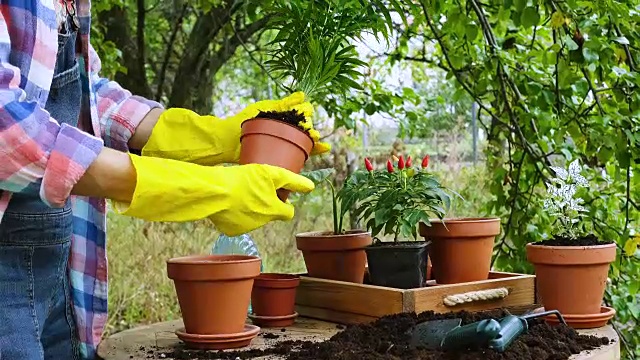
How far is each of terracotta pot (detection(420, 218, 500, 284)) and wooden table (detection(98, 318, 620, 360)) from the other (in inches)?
10.0

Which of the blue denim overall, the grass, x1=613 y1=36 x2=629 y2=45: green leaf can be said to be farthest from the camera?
the grass

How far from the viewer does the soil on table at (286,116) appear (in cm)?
148

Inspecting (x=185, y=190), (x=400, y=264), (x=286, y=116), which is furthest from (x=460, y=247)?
(x=185, y=190)

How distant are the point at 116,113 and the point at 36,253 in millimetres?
420

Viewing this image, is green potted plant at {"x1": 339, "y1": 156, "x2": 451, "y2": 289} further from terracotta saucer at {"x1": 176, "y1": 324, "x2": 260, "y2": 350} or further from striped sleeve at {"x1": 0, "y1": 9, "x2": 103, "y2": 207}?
striped sleeve at {"x1": 0, "y1": 9, "x2": 103, "y2": 207}

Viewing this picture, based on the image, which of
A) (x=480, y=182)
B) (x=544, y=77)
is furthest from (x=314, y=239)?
(x=480, y=182)

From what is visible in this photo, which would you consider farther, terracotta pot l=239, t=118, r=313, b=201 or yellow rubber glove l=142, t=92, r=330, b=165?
yellow rubber glove l=142, t=92, r=330, b=165

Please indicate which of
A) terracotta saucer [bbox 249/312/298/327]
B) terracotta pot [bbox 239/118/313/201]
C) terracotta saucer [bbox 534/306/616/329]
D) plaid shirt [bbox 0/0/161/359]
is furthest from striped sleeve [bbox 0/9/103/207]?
terracotta saucer [bbox 534/306/616/329]

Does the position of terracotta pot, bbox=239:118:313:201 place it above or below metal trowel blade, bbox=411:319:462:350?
above

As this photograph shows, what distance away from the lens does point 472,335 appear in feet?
3.96

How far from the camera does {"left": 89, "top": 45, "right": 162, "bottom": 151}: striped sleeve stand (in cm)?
167

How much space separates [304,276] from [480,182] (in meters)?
4.53

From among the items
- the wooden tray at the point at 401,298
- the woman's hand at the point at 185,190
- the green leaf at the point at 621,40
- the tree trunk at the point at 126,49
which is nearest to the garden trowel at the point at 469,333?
the wooden tray at the point at 401,298

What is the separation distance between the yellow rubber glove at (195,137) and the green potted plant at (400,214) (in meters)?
0.27
